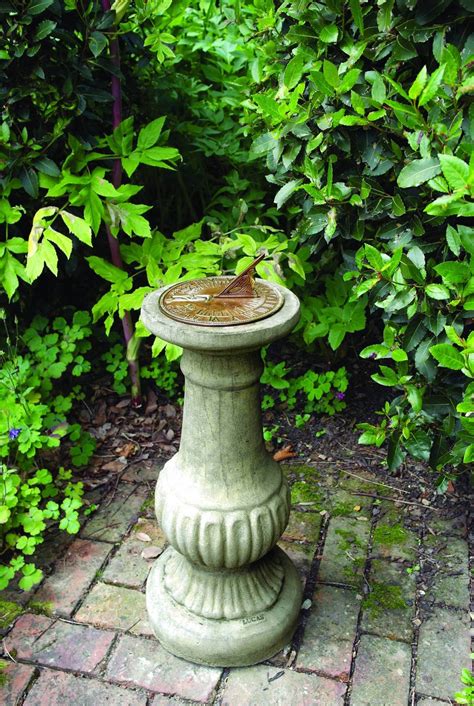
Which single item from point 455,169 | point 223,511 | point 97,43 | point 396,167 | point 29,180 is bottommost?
point 223,511

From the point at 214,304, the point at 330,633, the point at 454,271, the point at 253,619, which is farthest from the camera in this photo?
the point at 330,633

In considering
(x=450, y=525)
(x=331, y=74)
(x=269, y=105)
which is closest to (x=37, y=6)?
(x=269, y=105)

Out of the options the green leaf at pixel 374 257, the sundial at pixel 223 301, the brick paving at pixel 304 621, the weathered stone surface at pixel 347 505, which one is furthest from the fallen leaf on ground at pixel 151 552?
the green leaf at pixel 374 257

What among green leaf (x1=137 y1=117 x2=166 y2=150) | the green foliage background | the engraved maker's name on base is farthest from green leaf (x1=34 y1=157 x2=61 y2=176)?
the engraved maker's name on base

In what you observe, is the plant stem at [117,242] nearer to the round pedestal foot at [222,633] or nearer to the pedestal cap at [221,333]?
the pedestal cap at [221,333]

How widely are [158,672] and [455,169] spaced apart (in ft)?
6.29

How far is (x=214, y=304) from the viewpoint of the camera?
7.29ft

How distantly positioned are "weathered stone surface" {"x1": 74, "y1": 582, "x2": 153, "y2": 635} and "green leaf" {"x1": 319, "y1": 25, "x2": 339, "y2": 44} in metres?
2.20

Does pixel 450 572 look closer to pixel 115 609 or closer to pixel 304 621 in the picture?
pixel 304 621

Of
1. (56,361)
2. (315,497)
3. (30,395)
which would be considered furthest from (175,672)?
(56,361)

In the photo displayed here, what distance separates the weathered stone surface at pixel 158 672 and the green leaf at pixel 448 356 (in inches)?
53.4

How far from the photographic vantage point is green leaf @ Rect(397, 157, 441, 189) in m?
2.12

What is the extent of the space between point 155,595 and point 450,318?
1.47 m

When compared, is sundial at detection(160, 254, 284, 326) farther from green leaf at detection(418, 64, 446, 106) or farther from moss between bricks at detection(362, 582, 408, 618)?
moss between bricks at detection(362, 582, 408, 618)
